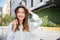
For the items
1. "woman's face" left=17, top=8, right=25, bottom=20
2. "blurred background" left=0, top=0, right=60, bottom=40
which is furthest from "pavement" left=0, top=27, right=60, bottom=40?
"woman's face" left=17, top=8, right=25, bottom=20

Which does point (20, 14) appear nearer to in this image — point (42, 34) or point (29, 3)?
point (29, 3)

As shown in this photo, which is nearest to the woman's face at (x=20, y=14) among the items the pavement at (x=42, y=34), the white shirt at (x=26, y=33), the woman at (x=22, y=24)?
the woman at (x=22, y=24)

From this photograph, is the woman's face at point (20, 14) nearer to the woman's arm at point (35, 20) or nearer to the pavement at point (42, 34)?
the woman's arm at point (35, 20)

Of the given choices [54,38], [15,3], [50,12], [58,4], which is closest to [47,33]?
[54,38]

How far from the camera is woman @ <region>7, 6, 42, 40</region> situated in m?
1.93

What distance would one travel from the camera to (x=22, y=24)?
6.46 ft

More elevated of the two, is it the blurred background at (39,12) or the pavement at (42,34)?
the blurred background at (39,12)

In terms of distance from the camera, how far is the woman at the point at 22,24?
6.33 feet

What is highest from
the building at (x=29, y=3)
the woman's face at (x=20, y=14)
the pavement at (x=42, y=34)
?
the building at (x=29, y=3)

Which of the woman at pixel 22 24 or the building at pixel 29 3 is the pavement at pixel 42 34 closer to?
the woman at pixel 22 24

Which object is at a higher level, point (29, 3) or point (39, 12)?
point (29, 3)

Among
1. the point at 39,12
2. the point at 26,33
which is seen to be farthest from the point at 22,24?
the point at 39,12

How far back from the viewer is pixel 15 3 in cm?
196

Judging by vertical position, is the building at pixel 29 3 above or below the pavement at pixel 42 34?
above
